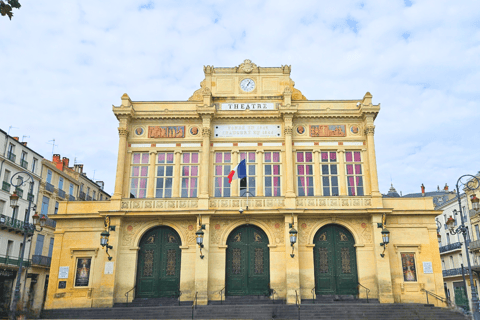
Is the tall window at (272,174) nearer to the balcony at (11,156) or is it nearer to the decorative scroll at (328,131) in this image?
the decorative scroll at (328,131)

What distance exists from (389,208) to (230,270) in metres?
9.80

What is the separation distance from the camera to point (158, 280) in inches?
942

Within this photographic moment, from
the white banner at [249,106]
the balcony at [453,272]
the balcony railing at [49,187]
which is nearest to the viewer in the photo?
the white banner at [249,106]

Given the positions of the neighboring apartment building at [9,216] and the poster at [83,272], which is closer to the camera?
the poster at [83,272]

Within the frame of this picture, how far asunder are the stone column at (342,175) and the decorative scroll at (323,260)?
3.60 m

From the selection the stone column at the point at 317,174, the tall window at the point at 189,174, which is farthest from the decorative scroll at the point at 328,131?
the tall window at the point at 189,174

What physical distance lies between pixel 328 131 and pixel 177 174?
9.94 metres

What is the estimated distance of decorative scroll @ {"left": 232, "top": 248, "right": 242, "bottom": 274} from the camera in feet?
78.6

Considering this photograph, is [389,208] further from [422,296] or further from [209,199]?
[209,199]

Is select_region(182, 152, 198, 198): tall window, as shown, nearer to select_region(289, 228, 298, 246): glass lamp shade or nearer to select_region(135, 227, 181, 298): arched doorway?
select_region(135, 227, 181, 298): arched doorway

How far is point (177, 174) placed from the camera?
25766 millimetres

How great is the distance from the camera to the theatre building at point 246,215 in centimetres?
2344

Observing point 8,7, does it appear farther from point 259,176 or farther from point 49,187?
point 49,187

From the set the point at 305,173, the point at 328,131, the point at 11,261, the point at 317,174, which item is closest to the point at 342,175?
the point at 317,174
